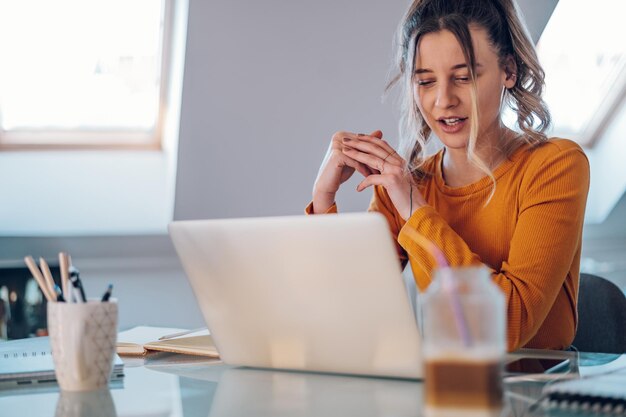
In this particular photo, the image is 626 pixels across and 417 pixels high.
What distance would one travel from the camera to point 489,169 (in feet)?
5.63

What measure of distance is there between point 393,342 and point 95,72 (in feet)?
8.46

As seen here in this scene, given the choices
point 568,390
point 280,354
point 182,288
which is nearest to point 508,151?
point 280,354

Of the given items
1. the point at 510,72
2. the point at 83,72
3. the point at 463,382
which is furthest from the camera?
the point at 83,72

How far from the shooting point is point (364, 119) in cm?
329

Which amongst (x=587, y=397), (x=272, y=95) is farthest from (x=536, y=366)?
(x=272, y=95)

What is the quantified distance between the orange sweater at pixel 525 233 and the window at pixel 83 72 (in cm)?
183

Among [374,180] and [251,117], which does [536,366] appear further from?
[251,117]

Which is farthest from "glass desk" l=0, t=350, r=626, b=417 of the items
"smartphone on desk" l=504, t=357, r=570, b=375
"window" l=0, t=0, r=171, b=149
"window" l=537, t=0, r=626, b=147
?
"window" l=537, t=0, r=626, b=147

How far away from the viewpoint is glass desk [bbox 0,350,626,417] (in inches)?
38.8

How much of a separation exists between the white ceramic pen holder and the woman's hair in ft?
2.62

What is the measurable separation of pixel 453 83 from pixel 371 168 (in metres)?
0.22

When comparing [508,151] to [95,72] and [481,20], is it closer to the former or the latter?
[481,20]

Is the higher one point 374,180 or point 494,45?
point 494,45

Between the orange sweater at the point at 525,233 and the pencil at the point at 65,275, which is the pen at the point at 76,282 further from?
the orange sweater at the point at 525,233
